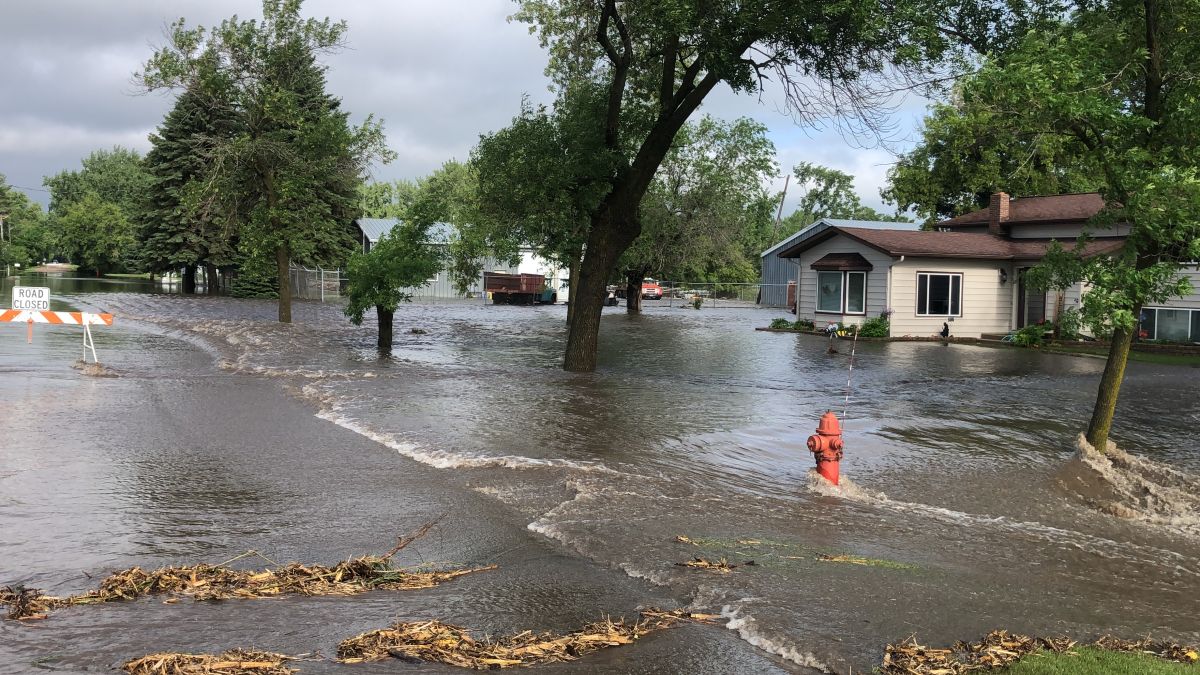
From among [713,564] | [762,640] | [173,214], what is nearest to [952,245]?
[713,564]

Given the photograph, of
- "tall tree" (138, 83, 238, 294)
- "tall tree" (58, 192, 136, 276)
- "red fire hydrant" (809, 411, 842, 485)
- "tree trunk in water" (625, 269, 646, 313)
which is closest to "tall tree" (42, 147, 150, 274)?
"tall tree" (58, 192, 136, 276)

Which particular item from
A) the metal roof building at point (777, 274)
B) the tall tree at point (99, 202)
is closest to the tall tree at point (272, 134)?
the metal roof building at point (777, 274)

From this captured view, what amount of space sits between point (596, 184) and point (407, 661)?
46.5ft

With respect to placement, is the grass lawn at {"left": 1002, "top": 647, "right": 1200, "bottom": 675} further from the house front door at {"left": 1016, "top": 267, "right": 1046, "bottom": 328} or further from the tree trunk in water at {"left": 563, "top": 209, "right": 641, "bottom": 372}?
the house front door at {"left": 1016, "top": 267, "right": 1046, "bottom": 328}

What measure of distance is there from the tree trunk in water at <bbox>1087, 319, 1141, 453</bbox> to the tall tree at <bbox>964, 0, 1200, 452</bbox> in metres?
0.01

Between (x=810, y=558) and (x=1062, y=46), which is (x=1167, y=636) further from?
(x=1062, y=46)

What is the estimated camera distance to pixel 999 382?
19281 mm

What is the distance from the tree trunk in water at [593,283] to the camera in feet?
60.6

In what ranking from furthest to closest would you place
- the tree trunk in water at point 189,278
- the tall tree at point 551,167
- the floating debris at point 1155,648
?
the tree trunk in water at point 189,278 < the tall tree at point 551,167 < the floating debris at point 1155,648

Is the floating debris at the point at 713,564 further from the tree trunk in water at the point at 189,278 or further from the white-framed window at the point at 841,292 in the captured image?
the tree trunk in water at the point at 189,278

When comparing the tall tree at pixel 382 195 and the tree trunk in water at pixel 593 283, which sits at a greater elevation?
the tall tree at pixel 382 195

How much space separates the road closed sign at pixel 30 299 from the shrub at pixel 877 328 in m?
23.8

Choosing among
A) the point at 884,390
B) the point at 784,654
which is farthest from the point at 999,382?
the point at 784,654

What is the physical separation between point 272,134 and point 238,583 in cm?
2364
